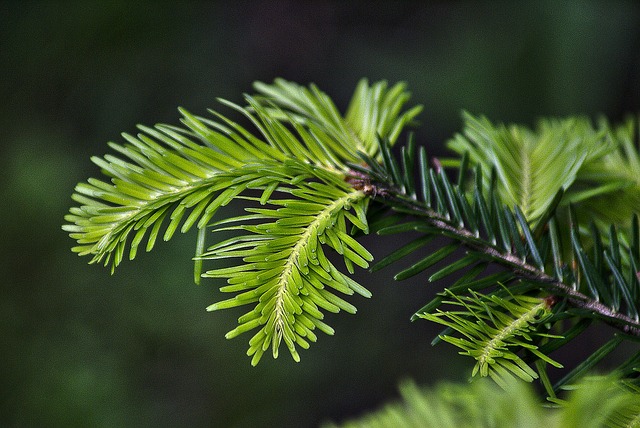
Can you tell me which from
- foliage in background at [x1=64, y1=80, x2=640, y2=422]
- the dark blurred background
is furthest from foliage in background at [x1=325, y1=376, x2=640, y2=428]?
the dark blurred background

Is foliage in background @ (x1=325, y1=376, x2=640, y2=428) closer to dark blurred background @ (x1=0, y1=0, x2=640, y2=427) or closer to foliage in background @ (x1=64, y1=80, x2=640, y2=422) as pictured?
foliage in background @ (x1=64, y1=80, x2=640, y2=422)

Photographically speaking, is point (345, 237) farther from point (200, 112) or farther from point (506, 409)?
point (200, 112)

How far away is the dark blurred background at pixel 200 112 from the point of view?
1.38 meters

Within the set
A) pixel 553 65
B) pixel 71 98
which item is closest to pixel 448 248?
pixel 71 98

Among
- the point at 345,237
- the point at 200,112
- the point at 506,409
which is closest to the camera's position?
the point at 506,409

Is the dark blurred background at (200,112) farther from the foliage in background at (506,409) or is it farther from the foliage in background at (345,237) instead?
the foliage in background at (506,409)

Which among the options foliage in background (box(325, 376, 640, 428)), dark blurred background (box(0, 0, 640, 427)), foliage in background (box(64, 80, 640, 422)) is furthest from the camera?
dark blurred background (box(0, 0, 640, 427))

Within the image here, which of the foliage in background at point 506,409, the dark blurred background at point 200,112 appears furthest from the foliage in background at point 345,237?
the dark blurred background at point 200,112

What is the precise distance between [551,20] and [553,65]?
0.15 metres

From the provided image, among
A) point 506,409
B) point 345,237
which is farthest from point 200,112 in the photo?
point 506,409

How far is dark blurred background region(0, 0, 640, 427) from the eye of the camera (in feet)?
4.53

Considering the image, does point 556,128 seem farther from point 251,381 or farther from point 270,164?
point 251,381

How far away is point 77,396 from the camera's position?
1.28m

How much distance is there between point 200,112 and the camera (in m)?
1.75
